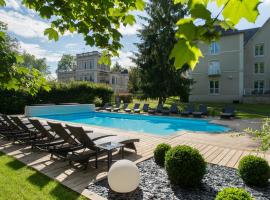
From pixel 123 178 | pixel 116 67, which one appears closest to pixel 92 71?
pixel 116 67

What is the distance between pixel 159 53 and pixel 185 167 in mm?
22005

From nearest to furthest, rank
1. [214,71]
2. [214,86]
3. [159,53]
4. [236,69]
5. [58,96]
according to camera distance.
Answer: [159,53] → [58,96] → [236,69] → [214,71] → [214,86]

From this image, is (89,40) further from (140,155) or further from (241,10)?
(140,155)

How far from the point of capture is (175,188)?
15.5 ft

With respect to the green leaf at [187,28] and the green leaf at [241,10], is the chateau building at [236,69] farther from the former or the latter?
the green leaf at [187,28]

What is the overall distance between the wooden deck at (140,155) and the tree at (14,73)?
7.90 ft

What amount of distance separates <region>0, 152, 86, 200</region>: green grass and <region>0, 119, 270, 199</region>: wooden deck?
7.8 inches

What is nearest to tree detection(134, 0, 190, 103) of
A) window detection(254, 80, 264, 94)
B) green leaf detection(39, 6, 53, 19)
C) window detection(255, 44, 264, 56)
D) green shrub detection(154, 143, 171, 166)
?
window detection(254, 80, 264, 94)

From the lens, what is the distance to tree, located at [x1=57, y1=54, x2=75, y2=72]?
91.1 metres

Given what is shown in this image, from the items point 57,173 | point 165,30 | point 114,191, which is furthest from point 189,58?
point 165,30

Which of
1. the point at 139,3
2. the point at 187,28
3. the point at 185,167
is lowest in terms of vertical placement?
the point at 185,167

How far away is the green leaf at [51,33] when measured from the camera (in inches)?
109

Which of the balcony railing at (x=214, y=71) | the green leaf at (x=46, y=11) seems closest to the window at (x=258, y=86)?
the balcony railing at (x=214, y=71)

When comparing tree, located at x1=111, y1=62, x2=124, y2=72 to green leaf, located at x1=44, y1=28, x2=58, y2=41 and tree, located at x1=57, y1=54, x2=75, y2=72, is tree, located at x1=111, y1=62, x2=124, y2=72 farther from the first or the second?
green leaf, located at x1=44, y1=28, x2=58, y2=41
